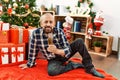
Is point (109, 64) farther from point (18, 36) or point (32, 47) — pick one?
point (18, 36)

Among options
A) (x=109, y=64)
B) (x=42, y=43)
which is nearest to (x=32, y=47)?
(x=42, y=43)

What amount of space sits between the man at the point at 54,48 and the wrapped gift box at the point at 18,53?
0.13 metres

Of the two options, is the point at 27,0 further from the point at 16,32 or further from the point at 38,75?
the point at 38,75

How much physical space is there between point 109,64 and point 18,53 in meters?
1.41

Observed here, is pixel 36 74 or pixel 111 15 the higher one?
pixel 111 15

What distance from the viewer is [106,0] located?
335 cm

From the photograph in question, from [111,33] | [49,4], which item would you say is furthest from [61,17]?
[111,33]

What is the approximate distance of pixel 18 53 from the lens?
2.13m

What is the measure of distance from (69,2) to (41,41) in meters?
2.15

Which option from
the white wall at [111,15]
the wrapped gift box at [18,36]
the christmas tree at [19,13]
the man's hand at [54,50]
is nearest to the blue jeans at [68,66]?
the man's hand at [54,50]

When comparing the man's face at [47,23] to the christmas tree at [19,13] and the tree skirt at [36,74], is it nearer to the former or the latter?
the tree skirt at [36,74]

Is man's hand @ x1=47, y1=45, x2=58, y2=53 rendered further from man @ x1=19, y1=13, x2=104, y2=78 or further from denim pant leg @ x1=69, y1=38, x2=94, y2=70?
denim pant leg @ x1=69, y1=38, x2=94, y2=70

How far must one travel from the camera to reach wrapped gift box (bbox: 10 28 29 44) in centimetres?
214

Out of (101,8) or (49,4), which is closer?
(101,8)
